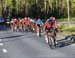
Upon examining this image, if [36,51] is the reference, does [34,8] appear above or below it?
below

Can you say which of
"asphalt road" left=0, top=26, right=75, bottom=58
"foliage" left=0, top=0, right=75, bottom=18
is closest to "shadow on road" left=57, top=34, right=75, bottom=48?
"asphalt road" left=0, top=26, right=75, bottom=58

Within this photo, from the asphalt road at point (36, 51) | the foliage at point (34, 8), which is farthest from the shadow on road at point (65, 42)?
the foliage at point (34, 8)

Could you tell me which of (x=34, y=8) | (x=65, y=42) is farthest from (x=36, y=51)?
(x=34, y=8)

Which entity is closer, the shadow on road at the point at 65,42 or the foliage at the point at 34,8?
the shadow on road at the point at 65,42

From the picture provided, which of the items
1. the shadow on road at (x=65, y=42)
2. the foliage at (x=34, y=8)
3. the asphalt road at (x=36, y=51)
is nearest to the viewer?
the asphalt road at (x=36, y=51)

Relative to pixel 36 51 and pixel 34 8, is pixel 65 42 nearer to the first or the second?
pixel 36 51

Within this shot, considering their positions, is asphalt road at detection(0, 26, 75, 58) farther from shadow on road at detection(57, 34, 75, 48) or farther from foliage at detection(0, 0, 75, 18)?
foliage at detection(0, 0, 75, 18)

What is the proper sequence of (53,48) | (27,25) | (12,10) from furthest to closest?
(12,10)
(27,25)
(53,48)

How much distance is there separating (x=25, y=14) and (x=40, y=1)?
5.06m

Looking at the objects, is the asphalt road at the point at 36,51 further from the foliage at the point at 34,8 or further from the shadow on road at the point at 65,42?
the foliage at the point at 34,8

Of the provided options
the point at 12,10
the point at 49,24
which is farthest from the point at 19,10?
the point at 49,24

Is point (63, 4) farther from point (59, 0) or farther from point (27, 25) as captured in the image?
point (27, 25)

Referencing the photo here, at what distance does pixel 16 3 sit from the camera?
80.4 meters

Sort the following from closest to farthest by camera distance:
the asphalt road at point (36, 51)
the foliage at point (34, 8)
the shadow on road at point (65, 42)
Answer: the asphalt road at point (36, 51) → the shadow on road at point (65, 42) → the foliage at point (34, 8)
